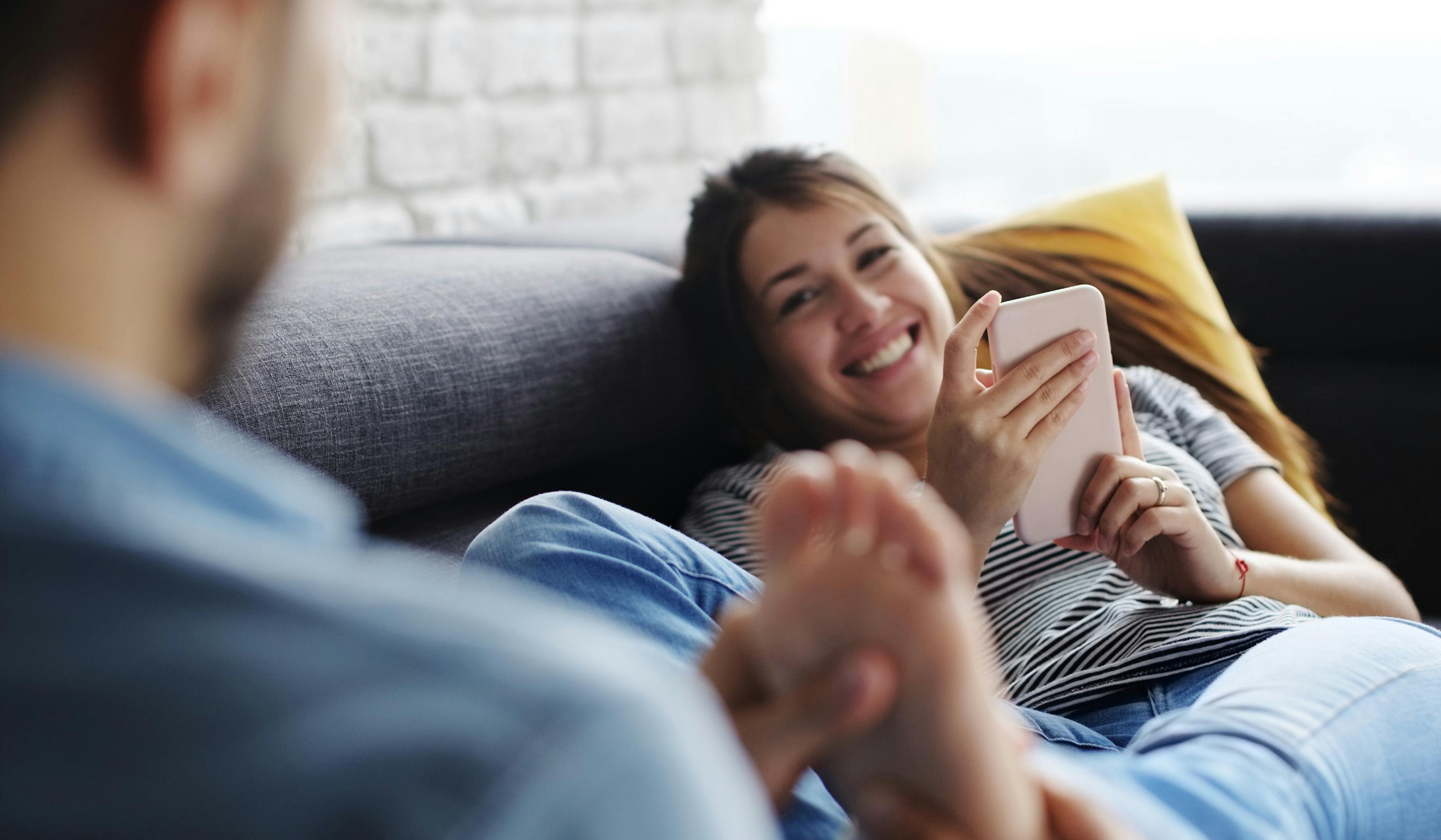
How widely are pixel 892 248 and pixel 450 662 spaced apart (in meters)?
1.17

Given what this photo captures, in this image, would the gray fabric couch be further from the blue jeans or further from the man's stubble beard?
the man's stubble beard

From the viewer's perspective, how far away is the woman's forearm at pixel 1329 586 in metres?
1.17

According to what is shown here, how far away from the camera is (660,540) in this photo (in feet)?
3.11

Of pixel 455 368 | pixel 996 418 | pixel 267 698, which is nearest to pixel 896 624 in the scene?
pixel 267 698

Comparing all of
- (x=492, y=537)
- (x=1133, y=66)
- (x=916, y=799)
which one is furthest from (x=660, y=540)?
(x=1133, y=66)

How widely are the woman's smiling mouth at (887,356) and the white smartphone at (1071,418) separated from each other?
0.30 m

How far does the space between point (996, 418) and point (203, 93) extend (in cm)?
76

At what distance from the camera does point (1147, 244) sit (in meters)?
1.67

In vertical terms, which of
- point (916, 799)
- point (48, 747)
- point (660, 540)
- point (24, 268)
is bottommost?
point (660, 540)

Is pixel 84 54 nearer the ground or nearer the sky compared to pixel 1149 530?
nearer the sky

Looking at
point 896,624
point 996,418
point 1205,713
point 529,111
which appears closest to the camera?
point 896,624

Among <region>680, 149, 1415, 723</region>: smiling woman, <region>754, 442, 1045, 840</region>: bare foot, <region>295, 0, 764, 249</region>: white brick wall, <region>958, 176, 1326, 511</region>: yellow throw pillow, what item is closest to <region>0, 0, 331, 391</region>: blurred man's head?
<region>754, 442, 1045, 840</region>: bare foot

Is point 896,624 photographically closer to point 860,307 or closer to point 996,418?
point 996,418

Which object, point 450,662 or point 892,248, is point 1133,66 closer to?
point 892,248
